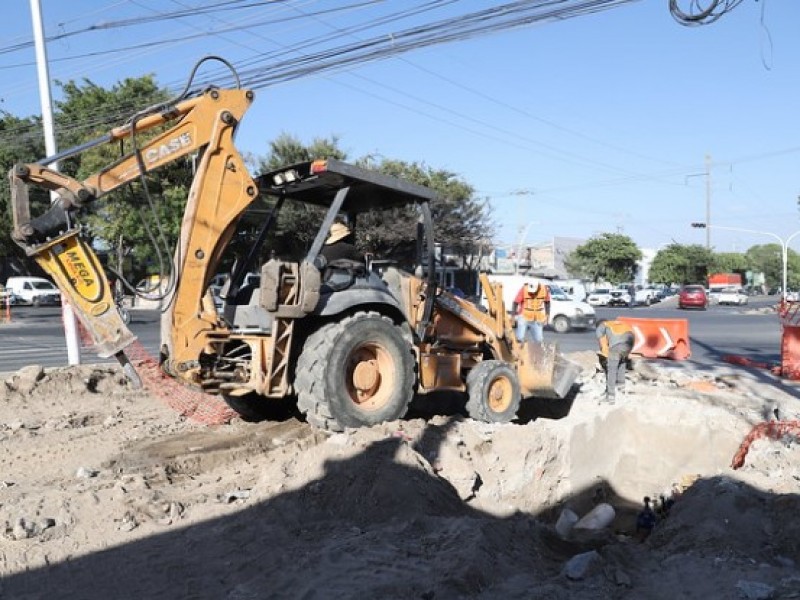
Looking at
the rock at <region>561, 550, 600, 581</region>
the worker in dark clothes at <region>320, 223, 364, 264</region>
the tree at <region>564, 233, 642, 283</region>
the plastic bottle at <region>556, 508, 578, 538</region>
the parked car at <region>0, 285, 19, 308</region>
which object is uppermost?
the tree at <region>564, 233, 642, 283</region>

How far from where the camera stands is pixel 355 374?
7082mm

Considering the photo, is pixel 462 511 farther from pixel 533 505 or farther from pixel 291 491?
pixel 533 505

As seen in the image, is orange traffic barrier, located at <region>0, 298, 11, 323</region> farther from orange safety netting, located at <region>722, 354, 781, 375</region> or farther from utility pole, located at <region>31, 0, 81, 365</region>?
orange safety netting, located at <region>722, 354, 781, 375</region>

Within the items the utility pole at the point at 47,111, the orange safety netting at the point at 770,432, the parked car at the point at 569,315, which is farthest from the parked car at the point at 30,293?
the orange safety netting at the point at 770,432

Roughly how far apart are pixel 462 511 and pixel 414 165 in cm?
3055

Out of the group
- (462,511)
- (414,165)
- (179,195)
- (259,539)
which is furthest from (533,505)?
(414,165)

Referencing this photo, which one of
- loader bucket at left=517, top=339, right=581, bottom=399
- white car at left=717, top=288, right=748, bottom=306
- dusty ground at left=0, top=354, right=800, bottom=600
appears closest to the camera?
dusty ground at left=0, top=354, right=800, bottom=600

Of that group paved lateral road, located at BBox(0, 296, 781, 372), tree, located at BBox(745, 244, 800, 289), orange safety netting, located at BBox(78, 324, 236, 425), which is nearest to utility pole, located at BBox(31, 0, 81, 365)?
orange safety netting, located at BBox(78, 324, 236, 425)

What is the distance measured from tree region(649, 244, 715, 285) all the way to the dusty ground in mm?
74318

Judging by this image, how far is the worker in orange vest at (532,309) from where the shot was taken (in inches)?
544

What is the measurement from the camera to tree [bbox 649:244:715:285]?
259 ft

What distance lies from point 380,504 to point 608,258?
227 feet

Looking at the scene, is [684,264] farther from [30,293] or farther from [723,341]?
[30,293]

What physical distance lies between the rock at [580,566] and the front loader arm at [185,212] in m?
3.88
